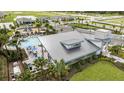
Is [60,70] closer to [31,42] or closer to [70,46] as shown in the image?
[70,46]

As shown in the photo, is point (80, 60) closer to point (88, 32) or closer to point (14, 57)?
point (88, 32)

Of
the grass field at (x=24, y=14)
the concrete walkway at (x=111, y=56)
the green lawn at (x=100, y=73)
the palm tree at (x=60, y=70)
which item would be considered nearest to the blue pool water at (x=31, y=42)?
the grass field at (x=24, y=14)

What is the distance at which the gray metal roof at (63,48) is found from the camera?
622cm

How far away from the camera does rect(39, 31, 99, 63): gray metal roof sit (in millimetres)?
6219

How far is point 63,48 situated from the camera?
633cm

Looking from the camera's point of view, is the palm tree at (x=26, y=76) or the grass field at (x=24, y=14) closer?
the palm tree at (x=26, y=76)

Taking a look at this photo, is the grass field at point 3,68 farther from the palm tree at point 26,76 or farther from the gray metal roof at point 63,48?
the gray metal roof at point 63,48

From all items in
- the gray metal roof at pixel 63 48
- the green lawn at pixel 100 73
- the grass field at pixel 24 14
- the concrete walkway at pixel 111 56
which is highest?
the grass field at pixel 24 14

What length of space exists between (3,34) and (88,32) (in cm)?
256

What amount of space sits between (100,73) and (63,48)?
132cm

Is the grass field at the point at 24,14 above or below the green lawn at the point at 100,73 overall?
above

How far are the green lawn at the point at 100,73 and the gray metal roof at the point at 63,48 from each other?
479 millimetres

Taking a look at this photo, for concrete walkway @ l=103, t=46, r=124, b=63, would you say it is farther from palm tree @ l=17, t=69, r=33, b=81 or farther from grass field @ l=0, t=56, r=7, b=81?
grass field @ l=0, t=56, r=7, b=81
